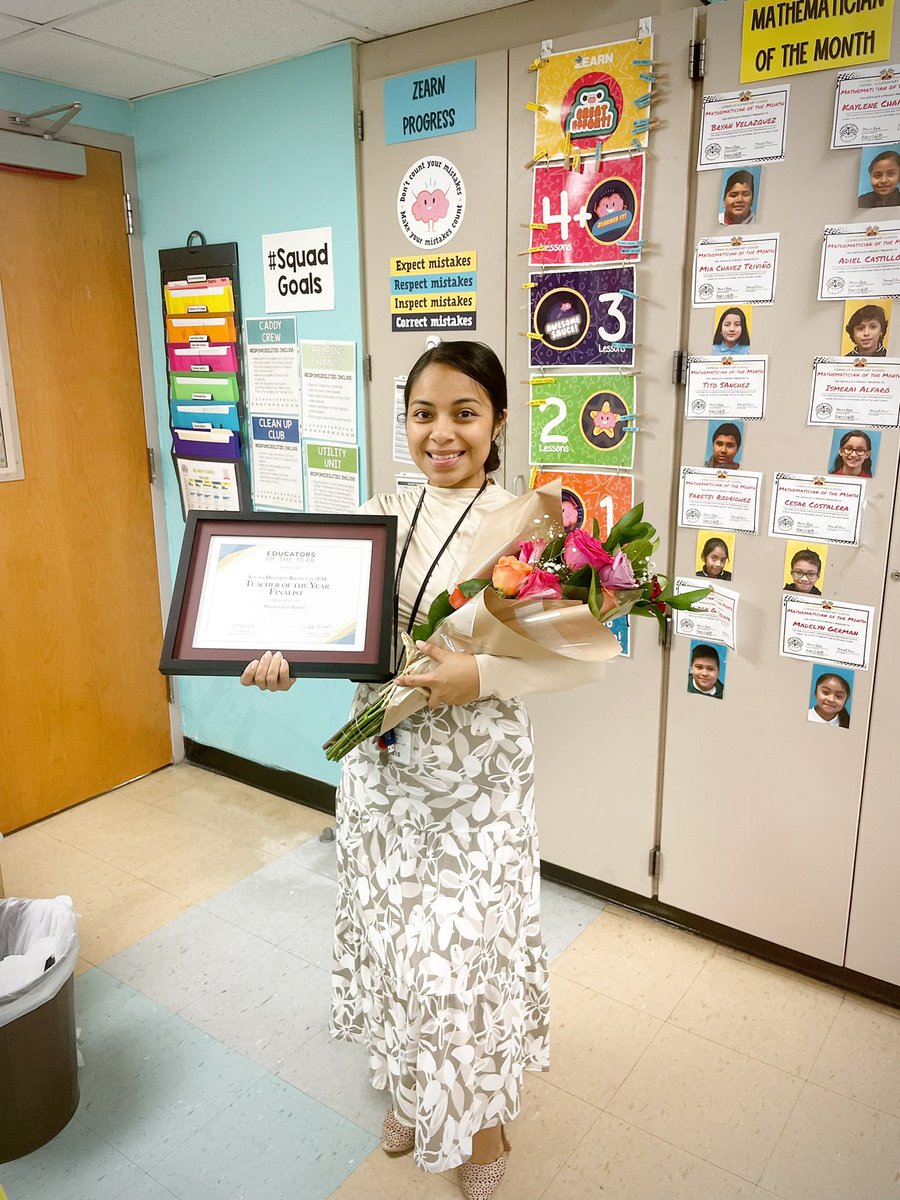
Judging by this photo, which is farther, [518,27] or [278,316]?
[278,316]

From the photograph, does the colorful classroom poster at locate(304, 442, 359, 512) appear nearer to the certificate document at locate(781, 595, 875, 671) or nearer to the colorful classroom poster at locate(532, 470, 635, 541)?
the colorful classroom poster at locate(532, 470, 635, 541)

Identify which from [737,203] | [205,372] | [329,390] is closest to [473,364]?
[737,203]

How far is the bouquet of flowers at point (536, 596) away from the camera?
1417mm

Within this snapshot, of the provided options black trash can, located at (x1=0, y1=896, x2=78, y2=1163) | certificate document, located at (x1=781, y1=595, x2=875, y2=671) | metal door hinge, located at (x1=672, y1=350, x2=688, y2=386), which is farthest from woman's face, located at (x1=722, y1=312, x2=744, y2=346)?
black trash can, located at (x1=0, y1=896, x2=78, y2=1163)

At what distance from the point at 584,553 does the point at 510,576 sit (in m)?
0.12

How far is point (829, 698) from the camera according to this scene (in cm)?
220

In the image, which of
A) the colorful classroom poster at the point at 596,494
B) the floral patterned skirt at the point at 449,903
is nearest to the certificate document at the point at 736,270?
the colorful classroom poster at the point at 596,494

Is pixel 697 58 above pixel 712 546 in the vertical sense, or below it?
above

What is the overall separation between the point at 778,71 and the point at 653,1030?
2.28 m

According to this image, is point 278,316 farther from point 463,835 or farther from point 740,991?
point 740,991

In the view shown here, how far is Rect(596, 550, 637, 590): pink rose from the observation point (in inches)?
55.0

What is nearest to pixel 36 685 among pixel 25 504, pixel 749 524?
pixel 25 504

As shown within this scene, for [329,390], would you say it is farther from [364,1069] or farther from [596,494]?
[364,1069]

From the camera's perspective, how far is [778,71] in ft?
6.61
